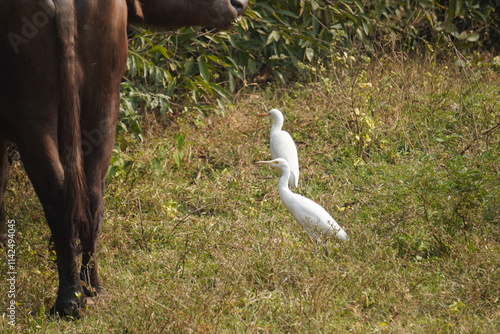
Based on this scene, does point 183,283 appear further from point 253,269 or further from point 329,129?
point 329,129

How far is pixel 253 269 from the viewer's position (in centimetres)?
428

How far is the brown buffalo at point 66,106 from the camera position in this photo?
3.64 m

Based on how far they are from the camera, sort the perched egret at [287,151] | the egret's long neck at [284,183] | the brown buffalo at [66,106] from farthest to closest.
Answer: the perched egret at [287,151]
the egret's long neck at [284,183]
the brown buffalo at [66,106]

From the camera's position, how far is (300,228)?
502 centimetres

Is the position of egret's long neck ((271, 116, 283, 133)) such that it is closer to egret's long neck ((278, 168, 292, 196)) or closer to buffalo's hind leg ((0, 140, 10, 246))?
egret's long neck ((278, 168, 292, 196))

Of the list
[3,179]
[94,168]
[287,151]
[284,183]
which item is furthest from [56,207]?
[287,151]

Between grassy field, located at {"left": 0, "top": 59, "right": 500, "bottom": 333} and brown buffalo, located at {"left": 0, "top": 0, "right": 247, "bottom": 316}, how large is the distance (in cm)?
39

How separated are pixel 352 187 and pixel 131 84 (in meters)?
2.00

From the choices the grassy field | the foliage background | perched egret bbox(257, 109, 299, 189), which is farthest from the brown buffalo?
the foliage background

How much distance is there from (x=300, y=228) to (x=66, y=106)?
1891 millimetres

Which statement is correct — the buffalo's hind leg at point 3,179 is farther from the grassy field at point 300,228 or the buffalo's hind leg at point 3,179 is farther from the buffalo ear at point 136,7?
the buffalo ear at point 136,7

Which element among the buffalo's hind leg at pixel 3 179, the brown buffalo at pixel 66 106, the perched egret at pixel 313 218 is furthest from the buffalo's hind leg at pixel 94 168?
the perched egret at pixel 313 218

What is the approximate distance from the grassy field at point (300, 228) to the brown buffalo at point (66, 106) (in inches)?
15.2

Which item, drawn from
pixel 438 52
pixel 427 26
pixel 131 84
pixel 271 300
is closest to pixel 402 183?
pixel 271 300
